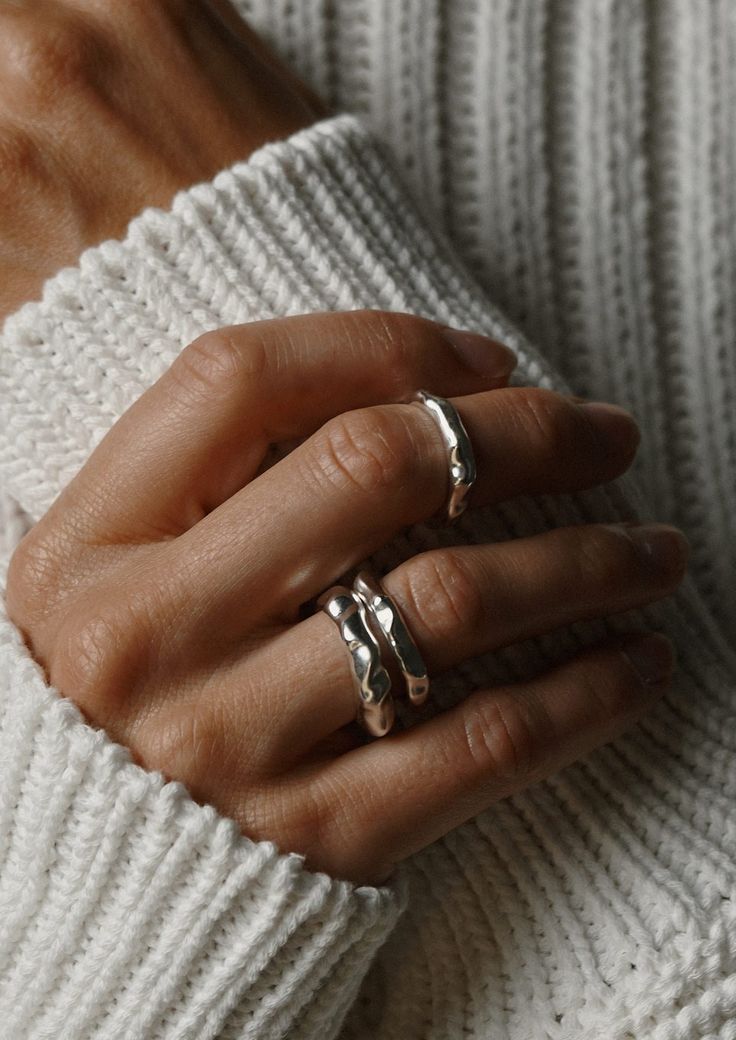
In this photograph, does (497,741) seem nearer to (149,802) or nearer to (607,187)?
(149,802)

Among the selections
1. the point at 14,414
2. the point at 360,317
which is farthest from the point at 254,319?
the point at 14,414

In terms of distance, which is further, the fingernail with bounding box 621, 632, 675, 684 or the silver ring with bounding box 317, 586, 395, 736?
the fingernail with bounding box 621, 632, 675, 684

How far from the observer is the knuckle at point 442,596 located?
621 millimetres

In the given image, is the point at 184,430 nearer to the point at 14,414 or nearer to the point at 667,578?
the point at 14,414

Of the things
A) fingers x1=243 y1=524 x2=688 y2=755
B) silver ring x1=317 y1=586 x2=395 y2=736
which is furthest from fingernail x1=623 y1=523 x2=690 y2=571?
silver ring x1=317 y1=586 x2=395 y2=736

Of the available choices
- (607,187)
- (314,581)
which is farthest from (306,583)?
(607,187)

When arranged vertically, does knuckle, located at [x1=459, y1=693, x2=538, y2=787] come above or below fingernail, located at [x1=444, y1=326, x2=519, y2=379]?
below

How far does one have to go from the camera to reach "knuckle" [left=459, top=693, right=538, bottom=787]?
64 cm

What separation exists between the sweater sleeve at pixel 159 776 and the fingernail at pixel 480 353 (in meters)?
0.07

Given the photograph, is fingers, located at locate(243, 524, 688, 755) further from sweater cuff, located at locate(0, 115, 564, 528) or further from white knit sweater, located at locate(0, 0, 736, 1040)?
sweater cuff, located at locate(0, 115, 564, 528)

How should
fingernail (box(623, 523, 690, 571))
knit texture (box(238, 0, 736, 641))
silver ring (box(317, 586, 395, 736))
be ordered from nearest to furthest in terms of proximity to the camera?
silver ring (box(317, 586, 395, 736))
fingernail (box(623, 523, 690, 571))
knit texture (box(238, 0, 736, 641))

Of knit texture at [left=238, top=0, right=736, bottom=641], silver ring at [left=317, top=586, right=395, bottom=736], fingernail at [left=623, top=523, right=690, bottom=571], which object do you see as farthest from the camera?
knit texture at [left=238, top=0, right=736, bottom=641]

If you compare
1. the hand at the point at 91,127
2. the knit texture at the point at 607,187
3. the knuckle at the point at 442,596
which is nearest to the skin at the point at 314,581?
the knuckle at the point at 442,596

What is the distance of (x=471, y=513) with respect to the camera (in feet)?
2.36
